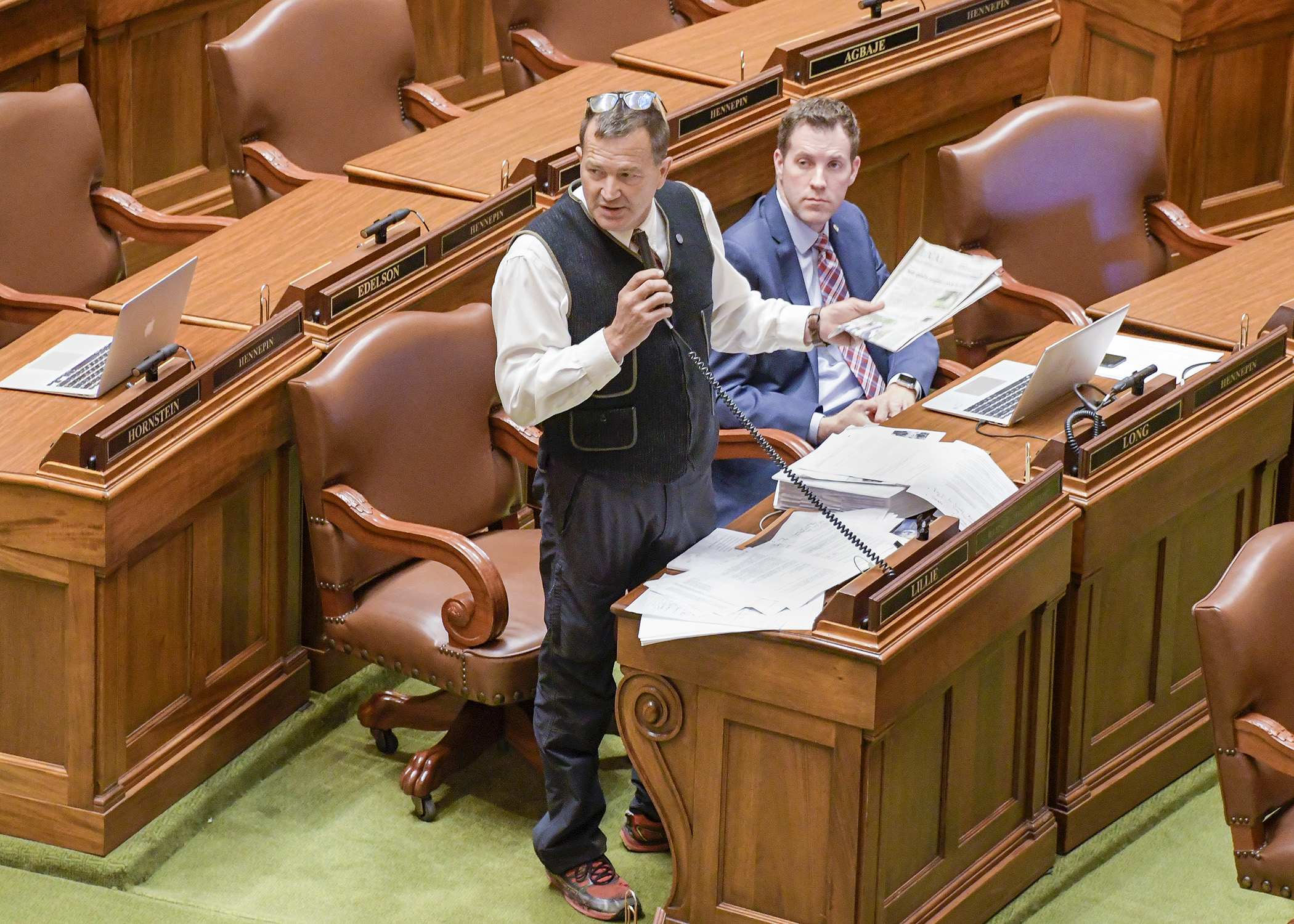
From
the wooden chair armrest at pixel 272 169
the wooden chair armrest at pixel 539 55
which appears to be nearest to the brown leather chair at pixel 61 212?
the wooden chair armrest at pixel 272 169

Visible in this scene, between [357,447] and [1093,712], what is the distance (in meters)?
1.37

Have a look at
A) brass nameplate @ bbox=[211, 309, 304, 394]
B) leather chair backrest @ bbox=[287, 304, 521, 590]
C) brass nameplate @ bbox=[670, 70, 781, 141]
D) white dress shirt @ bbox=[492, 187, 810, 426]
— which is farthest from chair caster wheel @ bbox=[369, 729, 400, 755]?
brass nameplate @ bbox=[670, 70, 781, 141]

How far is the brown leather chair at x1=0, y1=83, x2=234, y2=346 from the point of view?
4301 millimetres

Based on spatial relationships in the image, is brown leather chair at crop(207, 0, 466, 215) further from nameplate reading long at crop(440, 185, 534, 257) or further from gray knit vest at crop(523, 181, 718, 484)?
gray knit vest at crop(523, 181, 718, 484)

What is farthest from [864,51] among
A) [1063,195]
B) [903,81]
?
[1063,195]

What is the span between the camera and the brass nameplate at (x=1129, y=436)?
11.1ft

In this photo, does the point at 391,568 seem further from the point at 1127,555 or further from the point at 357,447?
the point at 1127,555

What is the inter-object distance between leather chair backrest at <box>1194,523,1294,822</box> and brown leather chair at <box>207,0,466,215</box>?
2.36m

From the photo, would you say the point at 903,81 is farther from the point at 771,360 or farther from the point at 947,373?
the point at 771,360

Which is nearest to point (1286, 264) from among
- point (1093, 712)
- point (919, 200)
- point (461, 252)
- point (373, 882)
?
point (919, 200)

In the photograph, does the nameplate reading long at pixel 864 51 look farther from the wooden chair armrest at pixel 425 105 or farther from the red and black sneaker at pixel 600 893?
the red and black sneaker at pixel 600 893

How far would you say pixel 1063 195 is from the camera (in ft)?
15.0

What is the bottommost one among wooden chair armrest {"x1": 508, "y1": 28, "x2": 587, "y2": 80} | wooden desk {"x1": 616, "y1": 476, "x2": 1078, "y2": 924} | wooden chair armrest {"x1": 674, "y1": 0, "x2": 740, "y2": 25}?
wooden desk {"x1": 616, "y1": 476, "x2": 1078, "y2": 924}

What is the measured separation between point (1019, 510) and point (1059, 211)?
1597 millimetres
